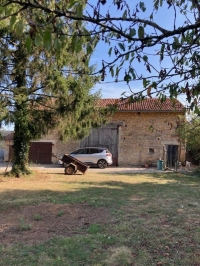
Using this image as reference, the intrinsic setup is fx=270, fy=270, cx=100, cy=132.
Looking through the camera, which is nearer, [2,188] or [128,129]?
[2,188]

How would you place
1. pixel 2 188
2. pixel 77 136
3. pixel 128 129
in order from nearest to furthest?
pixel 2 188 → pixel 77 136 → pixel 128 129

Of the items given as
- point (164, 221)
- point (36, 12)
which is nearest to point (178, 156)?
point (164, 221)

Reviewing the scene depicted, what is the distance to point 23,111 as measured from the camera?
464 inches

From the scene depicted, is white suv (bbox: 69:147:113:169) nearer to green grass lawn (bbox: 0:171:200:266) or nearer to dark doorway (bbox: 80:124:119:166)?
dark doorway (bbox: 80:124:119:166)

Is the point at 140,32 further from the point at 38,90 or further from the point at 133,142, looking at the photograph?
the point at 133,142

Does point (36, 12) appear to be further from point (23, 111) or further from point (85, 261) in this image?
point (23, 111)

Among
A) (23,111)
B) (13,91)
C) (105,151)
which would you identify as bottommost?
(105,151)

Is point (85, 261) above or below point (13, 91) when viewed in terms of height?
below

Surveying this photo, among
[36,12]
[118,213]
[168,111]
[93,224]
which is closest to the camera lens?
[36,12]

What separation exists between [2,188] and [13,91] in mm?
4255

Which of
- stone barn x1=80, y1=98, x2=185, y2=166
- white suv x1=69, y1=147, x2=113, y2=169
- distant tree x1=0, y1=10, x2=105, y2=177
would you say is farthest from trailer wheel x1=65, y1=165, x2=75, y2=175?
stone barn x1=80, y1=98, x2=185, y2=166

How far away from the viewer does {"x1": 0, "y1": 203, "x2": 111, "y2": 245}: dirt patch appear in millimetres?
4633

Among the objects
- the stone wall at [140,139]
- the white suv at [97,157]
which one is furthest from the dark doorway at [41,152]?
the stone wall at [140,139]

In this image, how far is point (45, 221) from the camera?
18.0 feet
